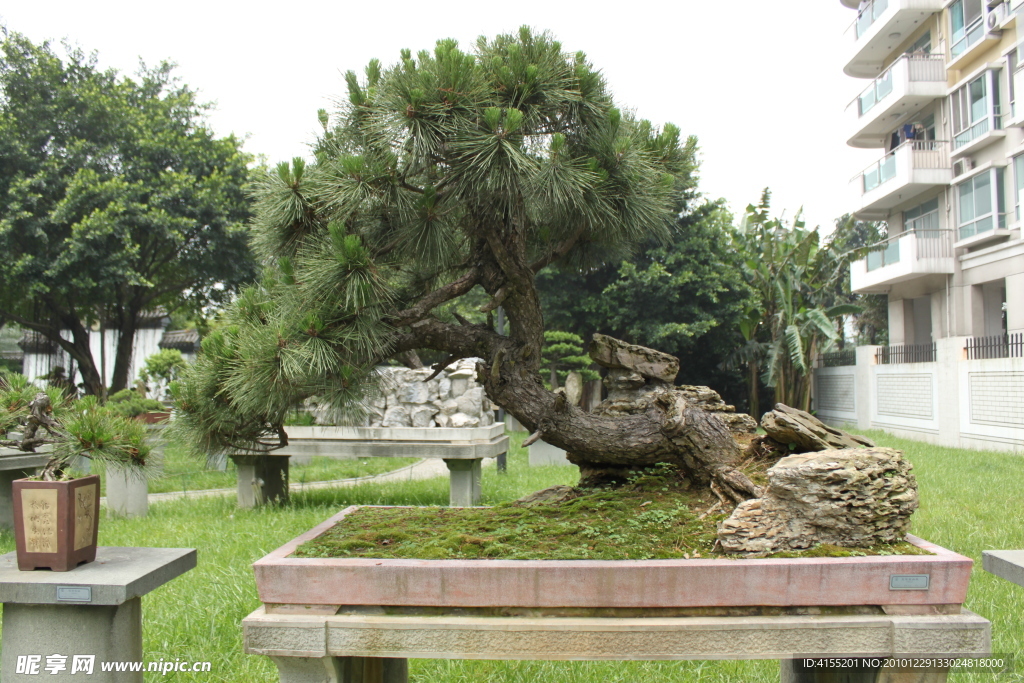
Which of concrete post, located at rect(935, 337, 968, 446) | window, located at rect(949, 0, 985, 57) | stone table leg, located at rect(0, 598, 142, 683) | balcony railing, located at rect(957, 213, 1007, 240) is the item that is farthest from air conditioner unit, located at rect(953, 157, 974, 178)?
stone table leg, located at rect(0, 598, 142, 683)

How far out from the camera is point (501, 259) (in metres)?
2.60

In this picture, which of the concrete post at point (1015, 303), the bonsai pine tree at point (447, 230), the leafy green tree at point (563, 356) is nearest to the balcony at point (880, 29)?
the concrete post at point (1015, 303)

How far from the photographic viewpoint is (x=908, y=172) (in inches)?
501

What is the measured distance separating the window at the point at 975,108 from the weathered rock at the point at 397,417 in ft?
35.4

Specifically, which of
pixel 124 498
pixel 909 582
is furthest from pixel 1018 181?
pixel 124 498

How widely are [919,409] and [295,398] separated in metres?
12.0

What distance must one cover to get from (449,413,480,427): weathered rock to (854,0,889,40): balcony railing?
1241 cm

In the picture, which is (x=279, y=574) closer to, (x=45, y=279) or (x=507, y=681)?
(x=507, y=681)

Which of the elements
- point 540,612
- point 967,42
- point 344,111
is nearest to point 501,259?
point 344,111

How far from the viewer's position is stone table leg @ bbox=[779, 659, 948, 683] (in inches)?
75.9

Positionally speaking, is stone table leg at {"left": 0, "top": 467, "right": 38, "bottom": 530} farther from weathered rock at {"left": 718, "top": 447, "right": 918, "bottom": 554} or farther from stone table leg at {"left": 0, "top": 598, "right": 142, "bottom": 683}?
weathered rock at {"left": 718, "top": 447, "right": 918, "bottom": 554}

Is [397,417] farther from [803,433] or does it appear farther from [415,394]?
[803,433]

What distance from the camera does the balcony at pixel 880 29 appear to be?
12625 mm

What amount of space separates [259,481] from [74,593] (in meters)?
3.91
